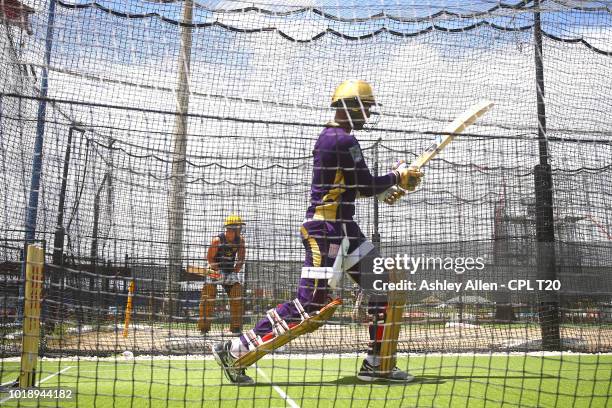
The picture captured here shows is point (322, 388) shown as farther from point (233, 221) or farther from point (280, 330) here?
point (233, 221)

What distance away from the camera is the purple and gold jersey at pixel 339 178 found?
4.13 metres

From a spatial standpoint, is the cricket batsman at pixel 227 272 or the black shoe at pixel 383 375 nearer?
the black shoe at pixel 383 375

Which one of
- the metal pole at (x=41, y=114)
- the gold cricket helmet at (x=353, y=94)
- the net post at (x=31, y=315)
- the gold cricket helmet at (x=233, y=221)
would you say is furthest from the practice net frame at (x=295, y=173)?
the net post at (x=31, y=315)

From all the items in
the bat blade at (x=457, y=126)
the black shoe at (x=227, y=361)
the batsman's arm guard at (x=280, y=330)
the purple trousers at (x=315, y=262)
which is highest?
the bat blade at (x=457, y=126)

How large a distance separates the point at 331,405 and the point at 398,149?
9.67 feet

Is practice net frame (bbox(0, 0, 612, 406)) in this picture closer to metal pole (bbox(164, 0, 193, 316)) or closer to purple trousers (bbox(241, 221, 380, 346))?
metal pole (bbox(164, 0, 193, 316))

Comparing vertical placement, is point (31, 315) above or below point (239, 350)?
above

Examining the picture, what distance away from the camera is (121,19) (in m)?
6.00

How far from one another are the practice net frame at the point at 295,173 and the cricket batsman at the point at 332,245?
0.37 meters

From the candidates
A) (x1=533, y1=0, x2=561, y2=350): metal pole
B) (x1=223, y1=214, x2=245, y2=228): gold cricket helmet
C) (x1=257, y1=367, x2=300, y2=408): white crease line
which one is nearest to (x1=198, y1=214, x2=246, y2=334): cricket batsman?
(x1=223, y1=214, x2=245, y2=228): gold cricket helmet

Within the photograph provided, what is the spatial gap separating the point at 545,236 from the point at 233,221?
12.2ft

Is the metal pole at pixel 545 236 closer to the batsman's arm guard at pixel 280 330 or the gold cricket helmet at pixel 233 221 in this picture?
the gold cricket helmet at pixel 233 221

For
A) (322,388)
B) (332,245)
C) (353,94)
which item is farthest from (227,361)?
(353,94)

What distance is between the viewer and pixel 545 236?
283 inches
